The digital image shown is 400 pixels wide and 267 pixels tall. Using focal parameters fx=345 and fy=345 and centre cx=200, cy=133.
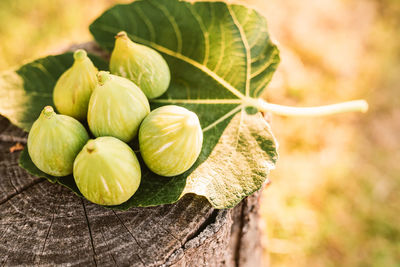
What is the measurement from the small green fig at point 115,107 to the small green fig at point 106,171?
58mm

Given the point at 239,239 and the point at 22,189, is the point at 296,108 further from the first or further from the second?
the point at 22,189

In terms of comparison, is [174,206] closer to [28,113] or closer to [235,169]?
[235,169]

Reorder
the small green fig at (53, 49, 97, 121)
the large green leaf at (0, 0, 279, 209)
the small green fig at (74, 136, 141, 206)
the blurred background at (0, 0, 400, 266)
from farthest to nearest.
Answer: the blurred background at (0, 0, 400, 266), the large green leaf at (0, 0, 279, 209), the small green fig at (53, 49, 97, 121), the small green fig at (74, 136, 141, 206)

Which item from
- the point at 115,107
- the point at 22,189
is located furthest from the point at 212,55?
the point at 22,189

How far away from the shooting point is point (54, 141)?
2.76ft

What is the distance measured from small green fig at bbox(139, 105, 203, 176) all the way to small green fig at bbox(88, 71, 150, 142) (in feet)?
0.13

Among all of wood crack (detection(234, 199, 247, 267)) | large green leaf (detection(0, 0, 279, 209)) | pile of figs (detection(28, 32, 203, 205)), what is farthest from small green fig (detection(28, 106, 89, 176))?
wood crack (detection(234, 199, 247, 267))

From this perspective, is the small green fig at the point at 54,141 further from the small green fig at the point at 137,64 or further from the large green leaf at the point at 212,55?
the large green leaf at the point at 212,55

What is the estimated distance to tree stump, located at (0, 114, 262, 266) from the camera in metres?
0.83

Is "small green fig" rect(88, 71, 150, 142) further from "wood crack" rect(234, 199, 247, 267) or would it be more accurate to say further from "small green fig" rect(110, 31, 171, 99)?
"wood crack" rect(234, 199, 247, 267)

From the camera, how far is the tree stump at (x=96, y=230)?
834mm

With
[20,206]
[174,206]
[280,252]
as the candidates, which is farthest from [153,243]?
[280,252]

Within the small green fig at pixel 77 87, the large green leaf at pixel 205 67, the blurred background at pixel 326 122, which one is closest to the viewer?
the small green fig at pixel 77 87

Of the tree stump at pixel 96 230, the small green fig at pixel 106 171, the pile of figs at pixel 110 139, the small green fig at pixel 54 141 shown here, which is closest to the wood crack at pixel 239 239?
the tree stump at pixel 96 230
